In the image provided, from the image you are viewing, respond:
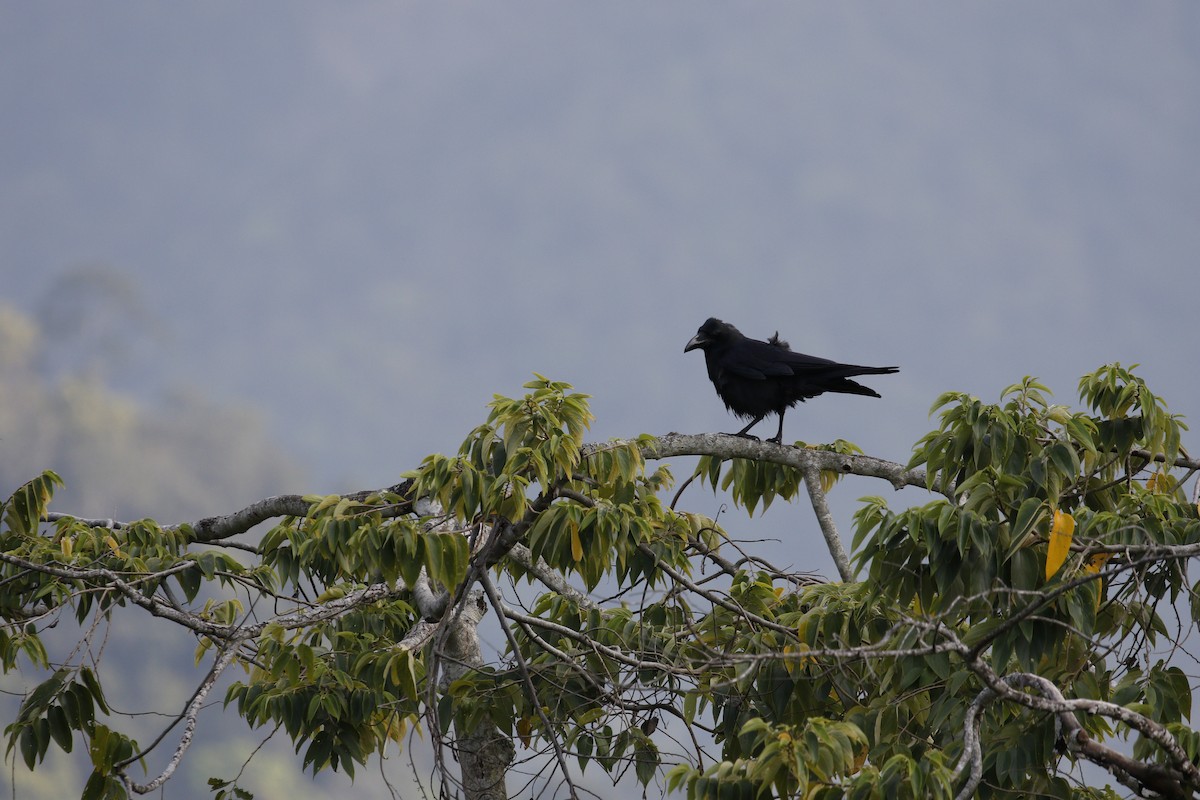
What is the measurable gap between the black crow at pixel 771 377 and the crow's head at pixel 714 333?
0.42 feet

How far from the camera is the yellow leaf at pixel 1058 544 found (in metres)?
3.56

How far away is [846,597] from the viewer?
4.52 metres

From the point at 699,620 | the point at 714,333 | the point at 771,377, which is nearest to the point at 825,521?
the point at 699,620

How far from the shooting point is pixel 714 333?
8.72 metres

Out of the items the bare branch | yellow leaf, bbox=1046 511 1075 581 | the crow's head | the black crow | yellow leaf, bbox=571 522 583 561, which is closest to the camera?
yellow leaf, bbox=1046 511 1075 581

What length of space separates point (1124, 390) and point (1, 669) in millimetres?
5145

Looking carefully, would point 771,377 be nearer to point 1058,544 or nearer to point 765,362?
point 765,362

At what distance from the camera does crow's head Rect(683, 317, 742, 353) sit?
868 centimetres

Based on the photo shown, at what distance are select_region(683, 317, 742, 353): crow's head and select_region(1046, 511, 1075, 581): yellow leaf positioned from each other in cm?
512

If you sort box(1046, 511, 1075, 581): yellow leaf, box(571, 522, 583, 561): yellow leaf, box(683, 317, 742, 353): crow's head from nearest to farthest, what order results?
box(1046, 511, 1075, 581): yellow leaf → box(571, 522, 583, 561): yellow leaf → box(683, 317, 742, 353): crow's head

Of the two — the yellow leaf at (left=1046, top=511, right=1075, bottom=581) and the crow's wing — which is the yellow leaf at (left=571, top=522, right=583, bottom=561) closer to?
the yellow leaf at (left=1046, top=511, right=1075, bottom=581)

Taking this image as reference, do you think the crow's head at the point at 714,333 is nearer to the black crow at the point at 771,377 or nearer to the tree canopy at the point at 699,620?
the black crow at the point at 771,377

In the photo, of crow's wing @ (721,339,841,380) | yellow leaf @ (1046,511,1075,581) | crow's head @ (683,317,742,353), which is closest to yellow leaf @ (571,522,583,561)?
yellow leaf @ (1046,511,1075,581)

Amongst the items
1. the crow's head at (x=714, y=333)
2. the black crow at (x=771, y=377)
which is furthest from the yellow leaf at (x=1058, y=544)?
the crow's head at (x=714, y=333)
